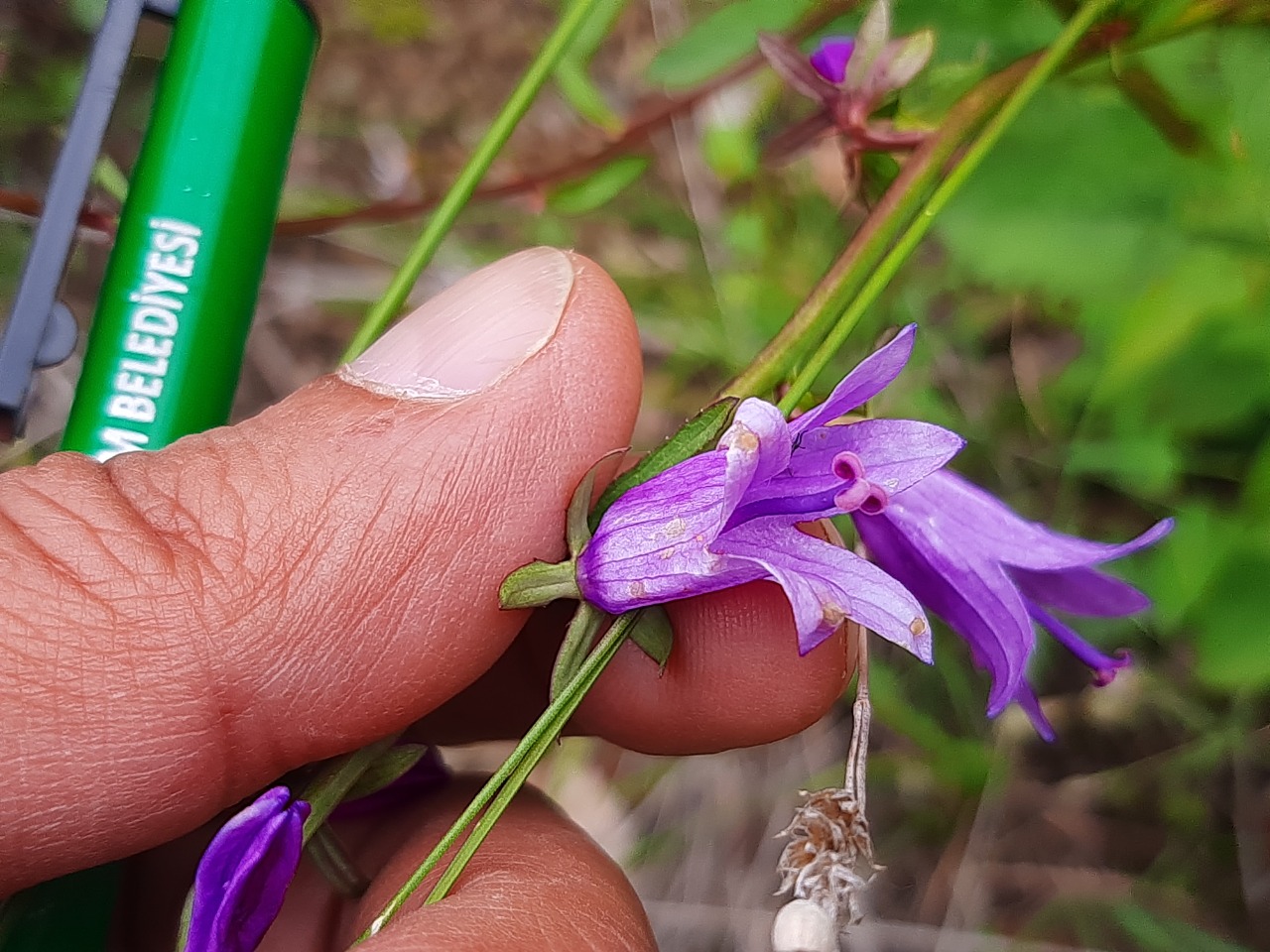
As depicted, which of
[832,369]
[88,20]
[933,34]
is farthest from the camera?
[88,20]

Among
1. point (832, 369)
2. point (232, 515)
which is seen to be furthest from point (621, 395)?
point (832, 369)

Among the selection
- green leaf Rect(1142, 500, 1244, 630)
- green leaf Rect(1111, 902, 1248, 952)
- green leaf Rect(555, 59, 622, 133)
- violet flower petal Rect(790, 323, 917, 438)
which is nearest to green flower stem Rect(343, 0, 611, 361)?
violet flower petal Rect(790, 323, 917, 438)

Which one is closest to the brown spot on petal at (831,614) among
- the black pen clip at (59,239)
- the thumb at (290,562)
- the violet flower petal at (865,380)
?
the violet flower petal at (865,380)

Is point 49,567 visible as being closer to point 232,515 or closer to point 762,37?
point 232,515

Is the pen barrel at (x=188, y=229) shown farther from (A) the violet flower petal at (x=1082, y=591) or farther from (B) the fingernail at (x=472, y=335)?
(A) the violet flower petal at (x=1082, y=591)

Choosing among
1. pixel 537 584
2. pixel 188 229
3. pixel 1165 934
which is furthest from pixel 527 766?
pixel 1165 934

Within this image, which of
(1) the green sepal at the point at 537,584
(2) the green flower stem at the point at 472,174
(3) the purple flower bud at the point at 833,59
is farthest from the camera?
(3) the purple flower bud at the point at 833,59

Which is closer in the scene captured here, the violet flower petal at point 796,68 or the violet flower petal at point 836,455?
the violet flower petal at point 836,455
